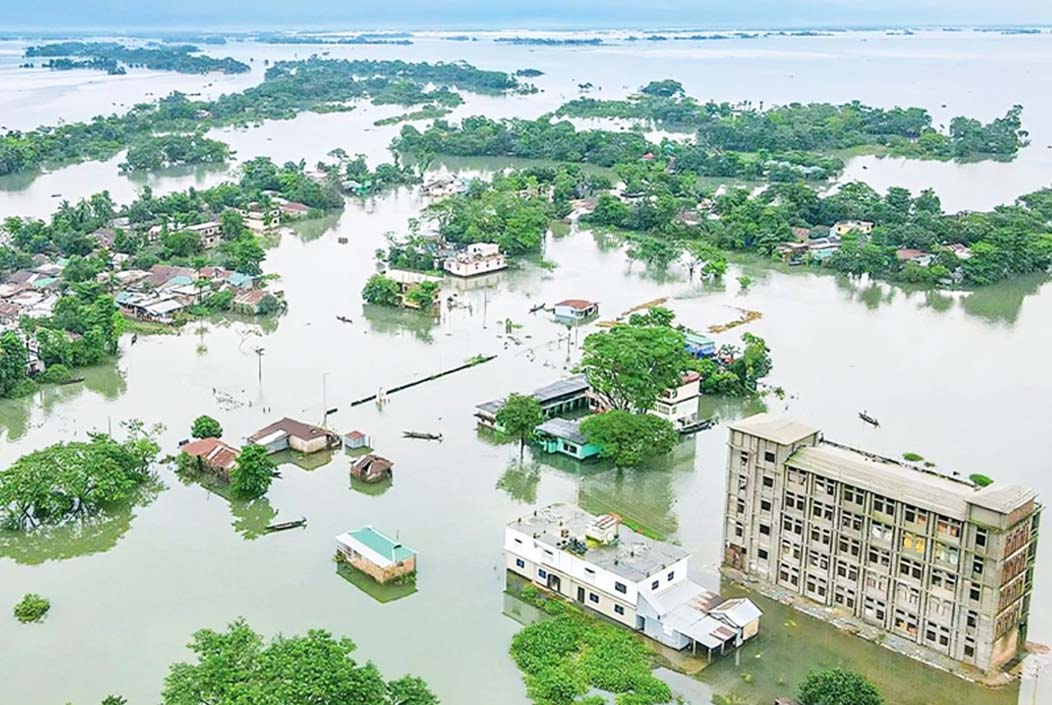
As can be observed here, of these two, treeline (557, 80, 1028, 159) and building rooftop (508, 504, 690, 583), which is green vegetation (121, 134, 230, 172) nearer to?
treeline (557, 80, 1028, 159)

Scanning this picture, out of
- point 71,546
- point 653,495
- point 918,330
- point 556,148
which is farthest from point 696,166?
point 71,546

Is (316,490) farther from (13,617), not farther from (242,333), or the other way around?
(242,333)

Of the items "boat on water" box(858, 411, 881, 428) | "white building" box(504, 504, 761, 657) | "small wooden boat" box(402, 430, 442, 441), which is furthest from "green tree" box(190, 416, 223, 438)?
"boat on water" box(858, 411, 881, 428)

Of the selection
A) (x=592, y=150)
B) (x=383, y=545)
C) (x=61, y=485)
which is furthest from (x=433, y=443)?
(x=592, y=150)

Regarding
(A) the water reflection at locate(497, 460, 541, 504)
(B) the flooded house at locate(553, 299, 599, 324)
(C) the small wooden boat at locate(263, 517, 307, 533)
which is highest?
(B) the flooded house at locate(553, 299, 599, 324)

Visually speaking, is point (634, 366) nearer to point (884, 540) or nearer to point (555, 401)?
point (555, 401)

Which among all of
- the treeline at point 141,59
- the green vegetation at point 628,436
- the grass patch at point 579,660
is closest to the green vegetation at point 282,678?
the grass patch at point 579,660
